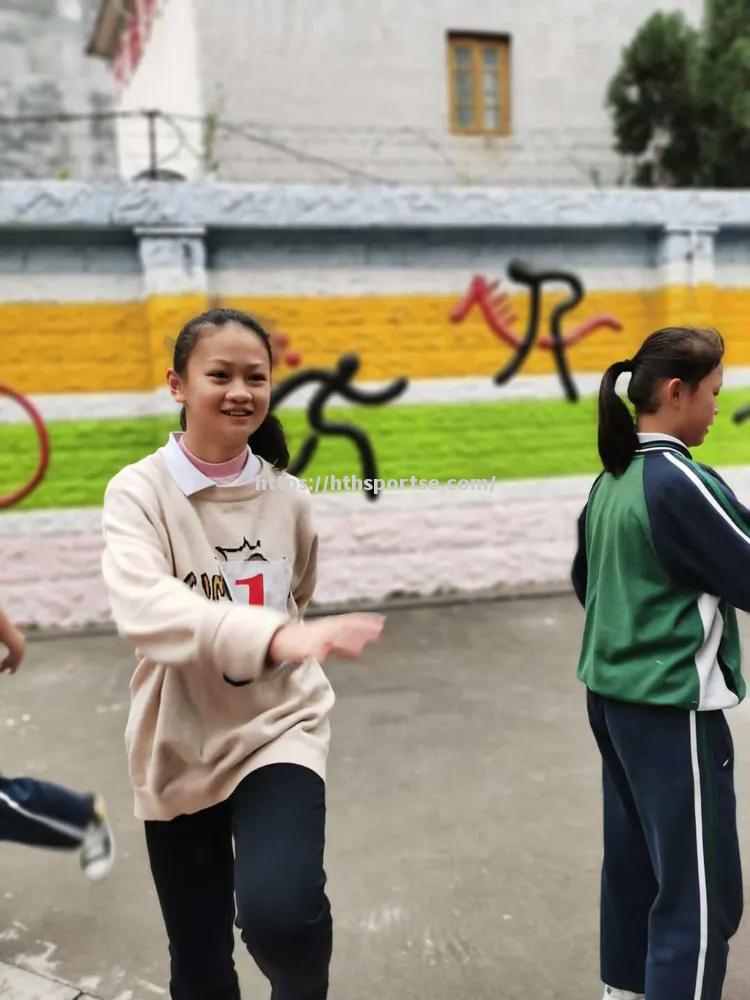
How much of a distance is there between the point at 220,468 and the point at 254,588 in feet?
0.77

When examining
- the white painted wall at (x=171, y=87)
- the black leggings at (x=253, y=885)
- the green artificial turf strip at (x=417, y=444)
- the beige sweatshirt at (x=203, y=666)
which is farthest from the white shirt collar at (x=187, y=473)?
the white painted wall at (x=171, y=87)

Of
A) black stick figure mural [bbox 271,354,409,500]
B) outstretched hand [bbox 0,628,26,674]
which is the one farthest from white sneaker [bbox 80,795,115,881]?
black stick figure mural [bbox 271,354,409,500]

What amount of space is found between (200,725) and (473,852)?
1.57 meters

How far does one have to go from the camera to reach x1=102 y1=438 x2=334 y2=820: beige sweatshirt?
60.3 inches

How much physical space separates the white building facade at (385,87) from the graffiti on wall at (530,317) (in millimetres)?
2682

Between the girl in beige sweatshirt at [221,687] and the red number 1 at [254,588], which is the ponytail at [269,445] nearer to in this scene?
the girl in beige sweatshirt at [221,687]

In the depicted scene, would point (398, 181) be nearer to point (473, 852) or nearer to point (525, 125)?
point (525, 125)

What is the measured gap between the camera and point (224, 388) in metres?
1.55

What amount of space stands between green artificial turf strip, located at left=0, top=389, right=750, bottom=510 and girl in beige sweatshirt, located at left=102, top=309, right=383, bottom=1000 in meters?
4.26

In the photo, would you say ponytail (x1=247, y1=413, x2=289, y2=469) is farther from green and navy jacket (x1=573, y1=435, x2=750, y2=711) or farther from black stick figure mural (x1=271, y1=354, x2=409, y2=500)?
black stick figure mural (x1=271, y1=354, x2=409, y2=500)

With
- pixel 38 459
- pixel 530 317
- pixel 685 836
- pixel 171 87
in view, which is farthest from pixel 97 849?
pixel 171 87

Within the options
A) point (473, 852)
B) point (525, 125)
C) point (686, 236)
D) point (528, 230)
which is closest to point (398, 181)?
point (525, 125)

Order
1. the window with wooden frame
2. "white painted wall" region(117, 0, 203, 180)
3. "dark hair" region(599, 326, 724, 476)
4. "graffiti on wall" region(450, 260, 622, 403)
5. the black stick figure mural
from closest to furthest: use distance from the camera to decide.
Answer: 1. "dark hair" region(599, 326, 724, 476)
2. the black stick figure mural
3. "graffiti on wall" region(450, 260, 622, 403)
4. "white painted wall" region(117, 0, 203, 180)
5. the window with wooden frame

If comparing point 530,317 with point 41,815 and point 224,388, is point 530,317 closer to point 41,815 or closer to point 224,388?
point 224,388
